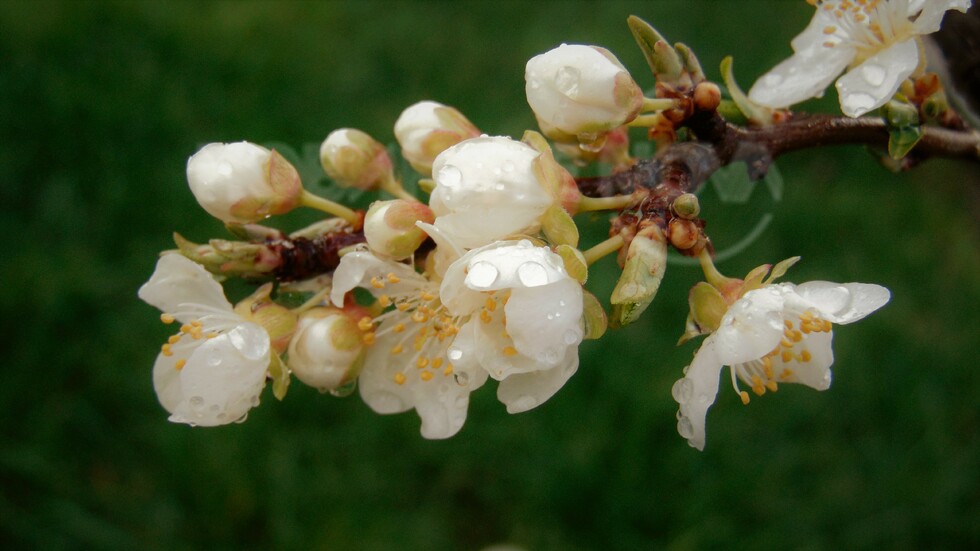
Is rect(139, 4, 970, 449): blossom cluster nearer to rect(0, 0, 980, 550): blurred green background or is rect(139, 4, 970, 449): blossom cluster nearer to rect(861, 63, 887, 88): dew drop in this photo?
rect(861, 63, 887, 88): dew drop

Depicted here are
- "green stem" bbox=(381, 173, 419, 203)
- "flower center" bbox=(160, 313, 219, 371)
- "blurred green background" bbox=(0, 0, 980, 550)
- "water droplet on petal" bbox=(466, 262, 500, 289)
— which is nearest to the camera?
"water droplet on petal" bbox=(466, 262, 500, 289)

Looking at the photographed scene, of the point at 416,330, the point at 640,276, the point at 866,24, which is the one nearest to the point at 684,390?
the point at 640,276

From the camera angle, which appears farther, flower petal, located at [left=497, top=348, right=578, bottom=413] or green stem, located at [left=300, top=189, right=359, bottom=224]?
green stem, located at [left=300, top=189, right=359, bottom=224]

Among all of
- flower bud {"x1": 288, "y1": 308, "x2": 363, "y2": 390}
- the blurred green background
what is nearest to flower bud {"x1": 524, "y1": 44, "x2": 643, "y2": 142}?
flower bud {"x1": 288, "y1": 308, "x2": 363, "y2": 390}

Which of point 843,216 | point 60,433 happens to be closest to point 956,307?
point 843,216

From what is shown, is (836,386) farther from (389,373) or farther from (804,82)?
(389,373)

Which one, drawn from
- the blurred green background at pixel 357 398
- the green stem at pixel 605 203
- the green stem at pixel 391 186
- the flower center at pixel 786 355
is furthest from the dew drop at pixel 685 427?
the blurred green background at pixel 357 398

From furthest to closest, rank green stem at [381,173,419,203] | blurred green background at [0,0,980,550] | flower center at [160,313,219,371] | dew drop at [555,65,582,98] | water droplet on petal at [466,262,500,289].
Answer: blurred green background at [0,0,980,550] < green stem at [381,173,419,203] < flower center at [160,313,219,371] < dew drop at [555,65,582,98] < water droplet on petal at [466,262,500,289]

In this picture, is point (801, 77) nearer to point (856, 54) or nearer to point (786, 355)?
point (856, 54)
